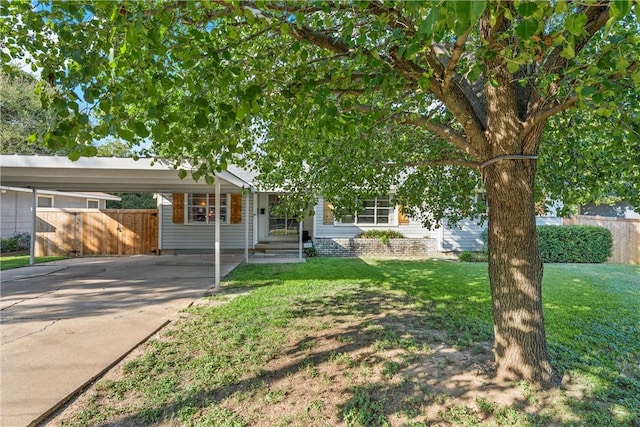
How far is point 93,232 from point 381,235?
1120cm

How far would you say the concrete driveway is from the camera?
3.03 meters

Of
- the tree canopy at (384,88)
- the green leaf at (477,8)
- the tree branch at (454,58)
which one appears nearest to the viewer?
the green leaf at (477,8)

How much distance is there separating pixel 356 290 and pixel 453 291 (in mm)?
2028

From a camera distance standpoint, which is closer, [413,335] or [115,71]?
[115,71]

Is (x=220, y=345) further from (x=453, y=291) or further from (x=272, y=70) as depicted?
(x=453, y=291)

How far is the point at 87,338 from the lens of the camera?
14.0ft

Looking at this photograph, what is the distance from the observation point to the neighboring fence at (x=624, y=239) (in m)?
11.0

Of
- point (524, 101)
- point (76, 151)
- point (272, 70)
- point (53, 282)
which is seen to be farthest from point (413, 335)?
point (53, 282)

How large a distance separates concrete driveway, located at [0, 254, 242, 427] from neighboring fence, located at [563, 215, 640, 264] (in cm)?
1297

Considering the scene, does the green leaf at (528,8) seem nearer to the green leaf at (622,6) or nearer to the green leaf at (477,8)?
the green leaf at (622,6)

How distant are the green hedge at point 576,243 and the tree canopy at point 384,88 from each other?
27.0 ft

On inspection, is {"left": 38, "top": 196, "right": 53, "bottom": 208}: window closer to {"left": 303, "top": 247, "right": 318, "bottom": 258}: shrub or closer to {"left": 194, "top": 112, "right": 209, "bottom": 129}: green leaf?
{"left": 303, "top": 247, "right": 318, "bottom": 258}: shrub

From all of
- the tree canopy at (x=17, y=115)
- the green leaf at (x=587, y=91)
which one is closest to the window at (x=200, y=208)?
the green leaf at (x=587, y=91)

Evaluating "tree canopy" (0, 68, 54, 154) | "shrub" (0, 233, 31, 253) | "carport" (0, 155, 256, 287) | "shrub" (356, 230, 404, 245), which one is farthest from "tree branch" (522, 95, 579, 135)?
"tree canopy" (0, 68, 54, 154)
